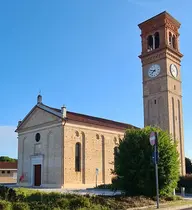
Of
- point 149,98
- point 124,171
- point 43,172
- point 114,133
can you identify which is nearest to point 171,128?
point 149,98

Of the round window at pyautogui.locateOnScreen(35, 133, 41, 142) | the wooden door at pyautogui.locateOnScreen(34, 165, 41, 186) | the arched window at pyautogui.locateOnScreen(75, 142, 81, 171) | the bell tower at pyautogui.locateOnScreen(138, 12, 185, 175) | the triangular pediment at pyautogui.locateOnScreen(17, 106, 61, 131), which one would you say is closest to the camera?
the arched window at pyautogui.locateOnScreen(75, 142, 81, 171)

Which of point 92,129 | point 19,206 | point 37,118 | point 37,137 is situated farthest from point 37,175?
point 19,206

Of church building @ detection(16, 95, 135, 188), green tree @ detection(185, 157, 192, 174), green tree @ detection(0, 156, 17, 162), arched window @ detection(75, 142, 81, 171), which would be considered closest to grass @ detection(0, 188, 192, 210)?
church building @ detection(16, 95, 135, 188)

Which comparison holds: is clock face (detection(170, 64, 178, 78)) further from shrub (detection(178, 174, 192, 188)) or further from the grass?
the grass

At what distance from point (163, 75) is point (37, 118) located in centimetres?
1817

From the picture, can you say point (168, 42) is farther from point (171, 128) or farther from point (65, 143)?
point (65, 143)

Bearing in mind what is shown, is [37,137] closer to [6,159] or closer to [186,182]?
[186,182]

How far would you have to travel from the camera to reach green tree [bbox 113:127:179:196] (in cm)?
1855

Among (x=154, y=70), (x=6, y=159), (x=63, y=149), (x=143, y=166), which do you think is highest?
(x=154, y=70)

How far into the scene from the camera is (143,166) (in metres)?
18.6

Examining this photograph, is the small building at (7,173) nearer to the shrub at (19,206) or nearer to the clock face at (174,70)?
the clock face at (174,70)

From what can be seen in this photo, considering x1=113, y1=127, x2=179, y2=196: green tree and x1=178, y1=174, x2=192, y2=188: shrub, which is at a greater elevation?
x1=113, y1=127, x2=179, y2=196: green tree

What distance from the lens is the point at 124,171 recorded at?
63.2 feet

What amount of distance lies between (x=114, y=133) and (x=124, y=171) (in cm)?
1950
